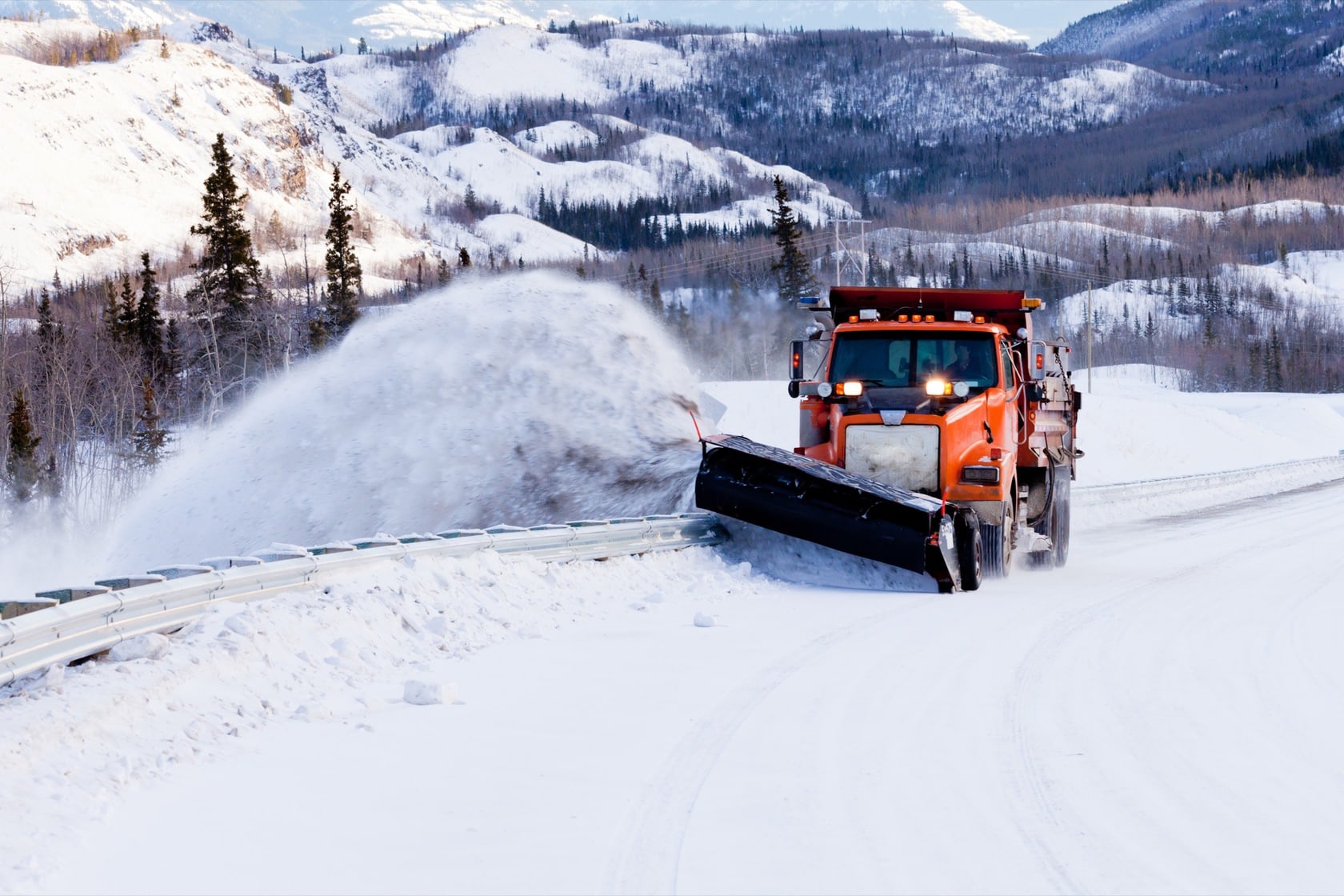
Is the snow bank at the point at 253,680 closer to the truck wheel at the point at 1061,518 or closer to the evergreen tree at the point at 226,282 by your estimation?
the truck wheel at the point at 1061,518

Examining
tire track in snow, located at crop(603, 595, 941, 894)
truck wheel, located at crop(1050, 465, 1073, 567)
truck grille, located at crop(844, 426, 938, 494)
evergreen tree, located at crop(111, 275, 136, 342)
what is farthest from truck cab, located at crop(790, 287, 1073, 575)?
evergreen tree, located at crop(111, 275, 136, 342)

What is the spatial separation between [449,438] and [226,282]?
54098 mm

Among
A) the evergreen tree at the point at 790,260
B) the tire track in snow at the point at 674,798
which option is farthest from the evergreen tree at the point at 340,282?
the tire track in snow at the point at 674,798

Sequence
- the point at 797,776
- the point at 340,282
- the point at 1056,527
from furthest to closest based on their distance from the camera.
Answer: the point at 340,282 < the point at 1056,527 < the point at 797,776

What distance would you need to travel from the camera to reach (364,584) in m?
7.93

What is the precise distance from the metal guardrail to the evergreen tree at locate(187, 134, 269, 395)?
186 feet

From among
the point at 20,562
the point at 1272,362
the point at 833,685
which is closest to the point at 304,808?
the point at 833,685

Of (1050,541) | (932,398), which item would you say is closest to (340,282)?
(1050,541)

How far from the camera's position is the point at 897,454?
37.7 feet

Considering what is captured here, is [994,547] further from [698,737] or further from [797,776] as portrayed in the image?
[797,776]

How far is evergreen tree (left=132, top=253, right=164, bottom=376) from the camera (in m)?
67.4

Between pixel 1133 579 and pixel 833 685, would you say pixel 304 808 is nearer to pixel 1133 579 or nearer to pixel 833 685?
pixel 833 685

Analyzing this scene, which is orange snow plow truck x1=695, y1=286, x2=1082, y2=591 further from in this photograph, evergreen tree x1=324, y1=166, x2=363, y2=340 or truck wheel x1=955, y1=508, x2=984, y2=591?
evergreen tree x1=324, y1=166, x2=363, y2=340

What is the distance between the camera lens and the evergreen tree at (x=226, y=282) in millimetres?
64500
